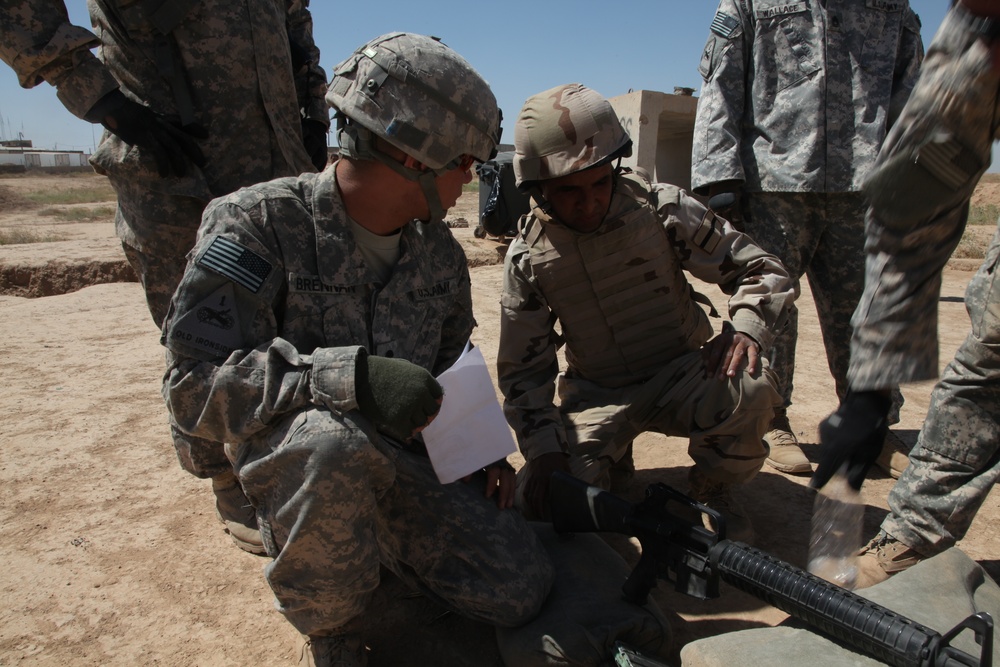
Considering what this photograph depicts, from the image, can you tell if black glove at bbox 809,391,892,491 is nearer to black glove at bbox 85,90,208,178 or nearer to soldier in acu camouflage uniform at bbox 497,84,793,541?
soldier in acu camouflage uniform at bbox 497,84,793,541

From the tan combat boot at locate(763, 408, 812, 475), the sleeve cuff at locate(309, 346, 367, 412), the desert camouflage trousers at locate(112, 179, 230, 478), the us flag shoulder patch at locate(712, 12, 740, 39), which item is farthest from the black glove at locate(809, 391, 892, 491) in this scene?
the us flag shoulder patch at locate(712, 12, 740, 39)

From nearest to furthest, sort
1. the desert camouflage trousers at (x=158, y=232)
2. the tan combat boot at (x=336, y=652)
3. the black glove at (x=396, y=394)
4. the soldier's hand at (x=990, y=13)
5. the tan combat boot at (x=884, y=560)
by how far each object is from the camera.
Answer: the soldier's hand at (x=990, y=13) → the black glove at (x=396, y=394) → the tan combat boot at (x=336, y=652) → the tan combat boot at (x=884, y=560) → the desert camouflage trousers at (x=158, y=232)

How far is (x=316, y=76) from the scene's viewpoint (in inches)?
137

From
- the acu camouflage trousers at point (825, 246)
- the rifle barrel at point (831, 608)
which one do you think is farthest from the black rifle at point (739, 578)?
the acu camouflage trousers at point (825, 246)

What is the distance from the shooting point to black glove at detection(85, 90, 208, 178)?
2592 mm

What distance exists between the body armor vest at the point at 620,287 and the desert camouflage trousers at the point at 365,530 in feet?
2.89

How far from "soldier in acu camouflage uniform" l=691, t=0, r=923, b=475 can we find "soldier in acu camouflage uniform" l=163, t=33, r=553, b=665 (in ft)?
5.51

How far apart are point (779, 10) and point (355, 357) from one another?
267 centimetres

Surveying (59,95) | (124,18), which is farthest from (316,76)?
(59,95)

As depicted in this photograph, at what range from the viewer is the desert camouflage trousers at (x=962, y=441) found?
2.28m

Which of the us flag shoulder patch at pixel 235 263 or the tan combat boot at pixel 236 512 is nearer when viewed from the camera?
the us flag shoulder patch at pixel 235 263

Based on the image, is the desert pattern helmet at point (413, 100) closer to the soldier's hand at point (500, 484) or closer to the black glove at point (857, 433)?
the soldier's hand at point (500, 484)

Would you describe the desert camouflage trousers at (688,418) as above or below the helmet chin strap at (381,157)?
below

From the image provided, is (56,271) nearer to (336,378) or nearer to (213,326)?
(213,326)
